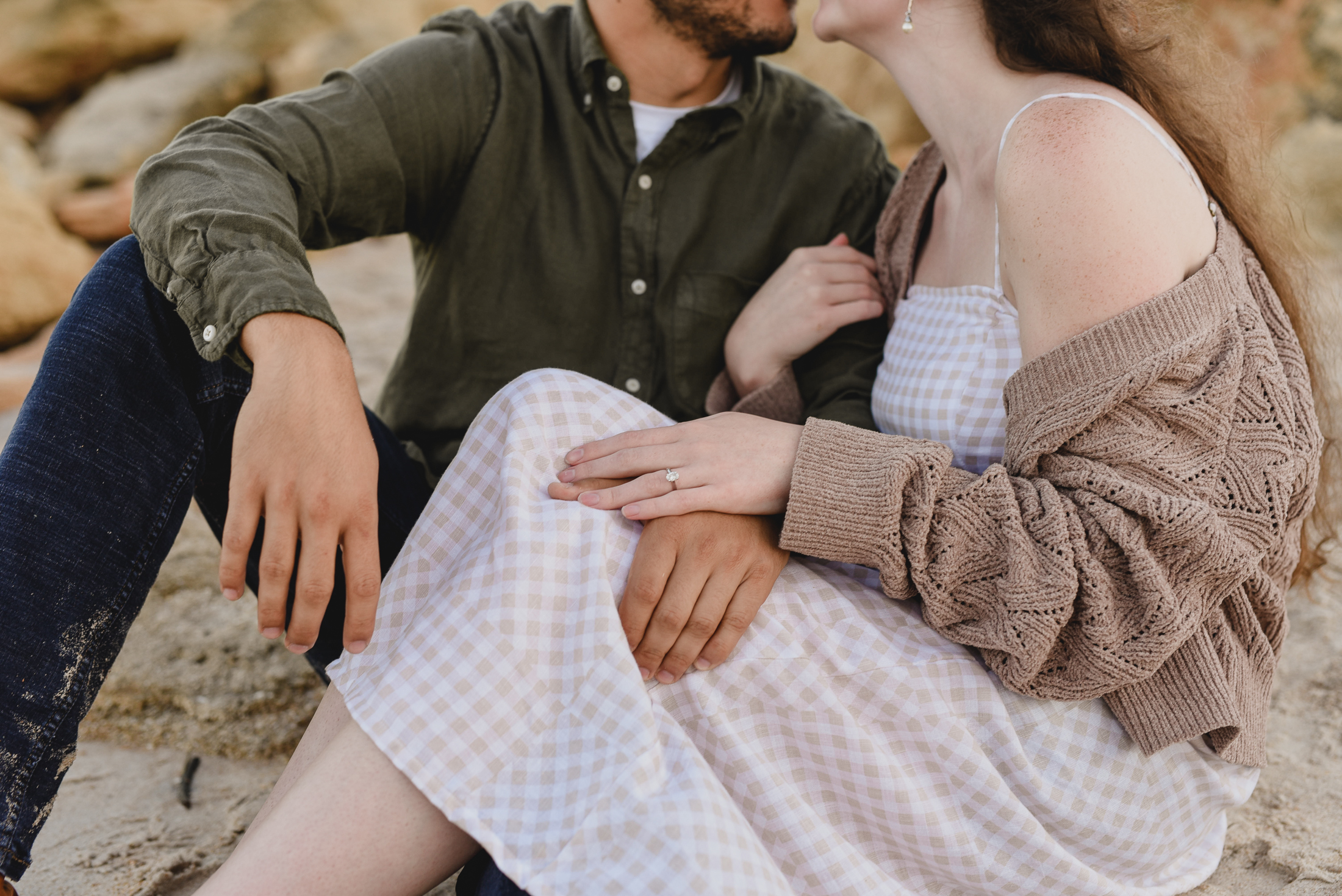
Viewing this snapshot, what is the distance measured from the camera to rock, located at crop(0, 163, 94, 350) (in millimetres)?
4637

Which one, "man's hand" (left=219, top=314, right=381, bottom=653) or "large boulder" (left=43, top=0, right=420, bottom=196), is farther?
"large boulder" (left=43, top=0, right=420, bottom=196)

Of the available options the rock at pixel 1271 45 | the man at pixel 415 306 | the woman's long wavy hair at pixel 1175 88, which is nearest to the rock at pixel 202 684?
the man at pixel 415 306

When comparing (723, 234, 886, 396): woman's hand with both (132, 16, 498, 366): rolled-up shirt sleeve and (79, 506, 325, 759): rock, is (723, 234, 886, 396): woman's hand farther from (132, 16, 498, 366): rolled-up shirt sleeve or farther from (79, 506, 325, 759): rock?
(79, 506, 325, 759): rock

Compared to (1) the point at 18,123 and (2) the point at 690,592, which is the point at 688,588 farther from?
(1) the point at 18,123

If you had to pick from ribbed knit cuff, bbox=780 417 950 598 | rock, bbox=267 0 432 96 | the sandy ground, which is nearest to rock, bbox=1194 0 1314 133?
the sandy ground

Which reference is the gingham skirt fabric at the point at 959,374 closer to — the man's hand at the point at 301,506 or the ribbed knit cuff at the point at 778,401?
the ribbed knit cuff at the point at 778,401

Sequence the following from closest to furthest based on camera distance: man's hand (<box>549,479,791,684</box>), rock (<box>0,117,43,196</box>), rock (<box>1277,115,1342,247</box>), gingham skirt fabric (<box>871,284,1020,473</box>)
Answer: man's hand (<box>549,479,791,684</box>), gingham skirt fabric (<box>871,284,1020,473</box>), rock (<box>1277,115,1342,247</box>), rock (<box>0,117,43,196</box>)

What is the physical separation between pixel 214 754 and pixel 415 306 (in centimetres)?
90

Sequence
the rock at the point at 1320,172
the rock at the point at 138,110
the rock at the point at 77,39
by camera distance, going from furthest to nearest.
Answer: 1. the rock at the point at 77,39
2. the rock at the point at 138,110
3. the rock at the point at 1320,172

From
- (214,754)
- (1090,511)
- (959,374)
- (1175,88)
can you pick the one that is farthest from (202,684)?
(1175,88)

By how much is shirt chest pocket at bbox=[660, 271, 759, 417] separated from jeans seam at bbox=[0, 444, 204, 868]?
860 mm

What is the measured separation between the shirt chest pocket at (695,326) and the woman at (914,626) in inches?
24.1

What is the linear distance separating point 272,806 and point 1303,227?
5.70 ft

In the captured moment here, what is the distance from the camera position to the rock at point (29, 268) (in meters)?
4.64
